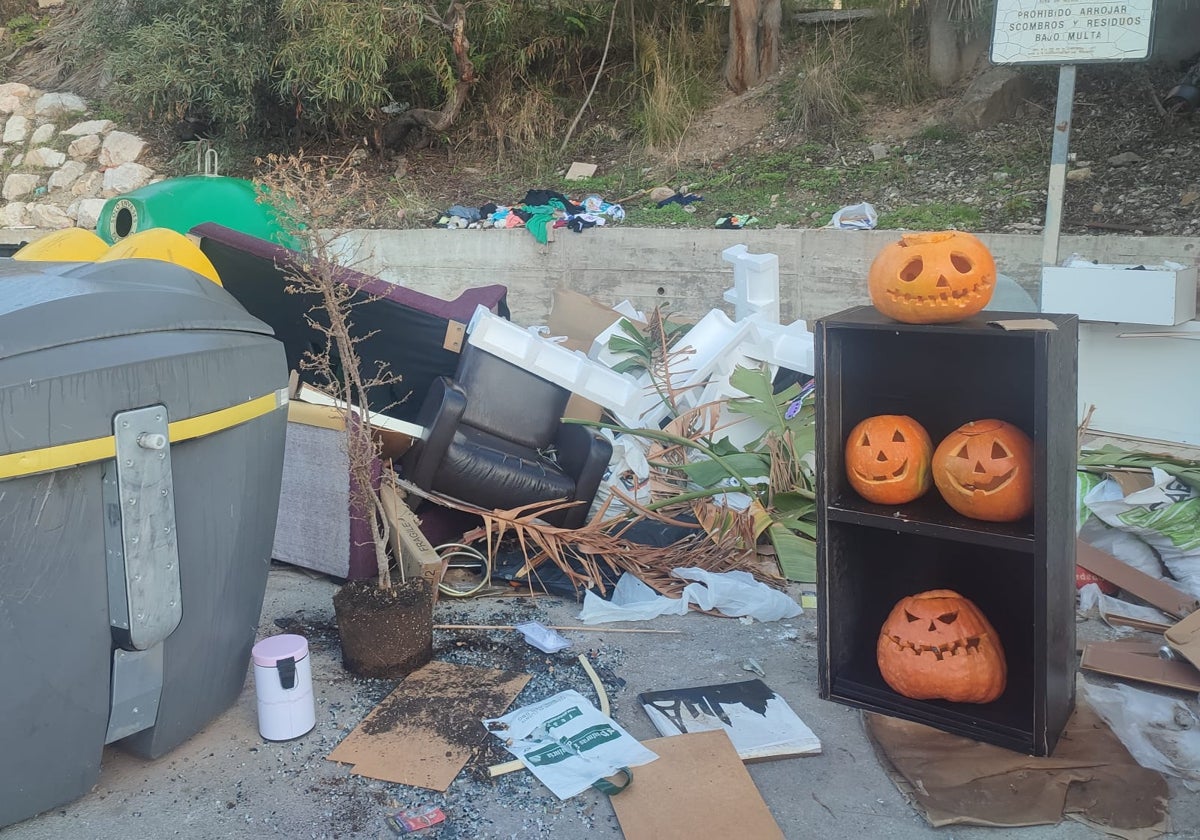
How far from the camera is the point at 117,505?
2100 mm

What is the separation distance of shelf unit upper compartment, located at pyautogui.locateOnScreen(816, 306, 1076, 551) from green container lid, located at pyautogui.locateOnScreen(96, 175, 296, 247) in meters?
3.91

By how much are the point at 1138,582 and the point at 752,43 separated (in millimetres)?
7716

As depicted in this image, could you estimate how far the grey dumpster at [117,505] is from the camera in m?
1.97

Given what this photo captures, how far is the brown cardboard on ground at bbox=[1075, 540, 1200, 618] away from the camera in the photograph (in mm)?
3211

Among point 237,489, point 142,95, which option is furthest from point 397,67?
point 237,489

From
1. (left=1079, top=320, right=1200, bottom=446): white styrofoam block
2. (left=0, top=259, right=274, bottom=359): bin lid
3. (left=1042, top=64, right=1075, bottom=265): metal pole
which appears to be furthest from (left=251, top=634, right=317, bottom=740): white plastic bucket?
(left=1042, top=64, right=1075, bottom=265): metal pole

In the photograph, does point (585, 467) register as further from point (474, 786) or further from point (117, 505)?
point (117, 505)

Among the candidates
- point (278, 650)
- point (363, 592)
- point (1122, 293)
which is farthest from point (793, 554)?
point (1122, 293)

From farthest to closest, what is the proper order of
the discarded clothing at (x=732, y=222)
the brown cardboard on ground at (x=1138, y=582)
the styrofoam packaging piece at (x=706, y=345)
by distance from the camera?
the discarded clothing at (x=732, y=222) → the styrofoam packaging piece at (x=706, y=345) → the brown cardboard on ground at (x=1138, y=582)

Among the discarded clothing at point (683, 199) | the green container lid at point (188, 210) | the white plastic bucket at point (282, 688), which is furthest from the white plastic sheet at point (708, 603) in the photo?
the discarded clothing at point (683, 199)

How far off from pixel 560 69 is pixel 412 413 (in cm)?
758

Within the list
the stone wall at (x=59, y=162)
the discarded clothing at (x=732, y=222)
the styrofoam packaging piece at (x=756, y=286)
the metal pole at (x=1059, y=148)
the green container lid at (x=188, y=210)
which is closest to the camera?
the metal pole at (x=1059, y=148)

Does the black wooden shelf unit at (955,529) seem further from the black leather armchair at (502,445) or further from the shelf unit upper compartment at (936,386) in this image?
the black leather armchair at (502,445)

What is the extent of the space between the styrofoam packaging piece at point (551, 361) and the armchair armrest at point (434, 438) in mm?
452
